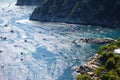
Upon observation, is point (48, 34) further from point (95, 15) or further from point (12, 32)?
point (95, 15)

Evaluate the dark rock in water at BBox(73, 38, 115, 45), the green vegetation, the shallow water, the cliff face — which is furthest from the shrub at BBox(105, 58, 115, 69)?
the cliff face

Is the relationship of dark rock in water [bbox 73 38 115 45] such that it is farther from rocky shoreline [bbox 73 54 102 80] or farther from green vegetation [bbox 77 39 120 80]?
rocky shoreline [bbox 73 54 102 80]

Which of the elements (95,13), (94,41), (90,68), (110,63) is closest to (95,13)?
(95,13)

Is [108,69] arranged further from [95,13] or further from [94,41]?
[95,13]

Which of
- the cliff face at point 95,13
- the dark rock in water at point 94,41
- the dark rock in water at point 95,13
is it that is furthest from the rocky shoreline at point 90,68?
the cliff face at point 95,13

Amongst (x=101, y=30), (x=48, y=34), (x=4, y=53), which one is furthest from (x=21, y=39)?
(x=101, y=30)

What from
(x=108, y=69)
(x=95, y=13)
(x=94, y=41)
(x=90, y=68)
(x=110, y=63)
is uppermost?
(x=110, y=63)

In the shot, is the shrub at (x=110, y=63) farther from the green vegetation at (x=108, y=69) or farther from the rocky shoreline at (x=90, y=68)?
the rocky shoreline at (x=90, y=68)

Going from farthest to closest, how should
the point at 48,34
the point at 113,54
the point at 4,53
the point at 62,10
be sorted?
the point at 62,10 < the point at 48,34 < the point at 4,53 < the point at 113,54
